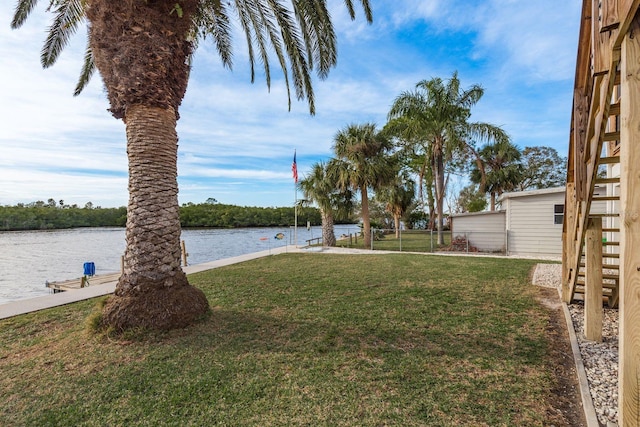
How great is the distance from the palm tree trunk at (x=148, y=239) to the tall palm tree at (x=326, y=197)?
13.4 meters

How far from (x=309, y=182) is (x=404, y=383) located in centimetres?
1603

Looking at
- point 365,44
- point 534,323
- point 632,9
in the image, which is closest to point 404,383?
point 534,323

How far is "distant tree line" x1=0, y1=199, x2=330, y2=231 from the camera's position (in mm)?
32250

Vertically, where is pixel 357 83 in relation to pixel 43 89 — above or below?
above

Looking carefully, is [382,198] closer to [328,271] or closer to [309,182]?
[309,182]

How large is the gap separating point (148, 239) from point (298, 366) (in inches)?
107

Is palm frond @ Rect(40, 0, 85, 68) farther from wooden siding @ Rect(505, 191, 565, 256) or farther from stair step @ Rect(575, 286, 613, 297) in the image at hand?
wooden siding @ Rect(505, 191, 565, 256)

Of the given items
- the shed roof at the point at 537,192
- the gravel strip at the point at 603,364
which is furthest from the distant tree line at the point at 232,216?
the gravel strip at the point at 603,364

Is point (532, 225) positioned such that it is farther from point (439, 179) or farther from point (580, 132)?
point (580, 132)

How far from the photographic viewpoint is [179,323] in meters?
4.34

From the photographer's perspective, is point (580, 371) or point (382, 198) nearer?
point (580, 371)

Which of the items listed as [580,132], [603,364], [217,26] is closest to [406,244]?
[217,26]

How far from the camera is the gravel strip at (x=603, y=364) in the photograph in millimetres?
2523

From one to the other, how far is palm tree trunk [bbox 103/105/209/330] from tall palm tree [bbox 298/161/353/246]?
13446 millimetres
